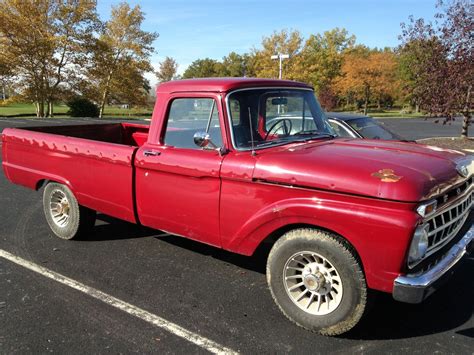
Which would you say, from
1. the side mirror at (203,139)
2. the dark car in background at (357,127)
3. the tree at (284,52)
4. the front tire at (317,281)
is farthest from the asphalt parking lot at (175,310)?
the tree at (284,52)

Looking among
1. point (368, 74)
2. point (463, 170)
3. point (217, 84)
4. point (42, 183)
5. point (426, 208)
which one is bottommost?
point (42, 183)

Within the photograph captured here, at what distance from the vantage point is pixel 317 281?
3.07 metres

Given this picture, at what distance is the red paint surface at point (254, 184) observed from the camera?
8.85ft

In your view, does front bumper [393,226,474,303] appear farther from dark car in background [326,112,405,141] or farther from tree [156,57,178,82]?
tree [156,57,178,82]

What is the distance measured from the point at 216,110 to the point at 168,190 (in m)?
0.87

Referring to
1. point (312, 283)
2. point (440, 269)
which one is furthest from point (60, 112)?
point (440, 269)

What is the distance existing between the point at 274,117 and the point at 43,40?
31989mm

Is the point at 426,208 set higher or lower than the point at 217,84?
lower

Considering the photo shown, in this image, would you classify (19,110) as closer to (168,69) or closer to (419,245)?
(168,69)

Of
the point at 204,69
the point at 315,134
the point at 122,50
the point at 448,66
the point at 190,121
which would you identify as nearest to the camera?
the point at 190,121

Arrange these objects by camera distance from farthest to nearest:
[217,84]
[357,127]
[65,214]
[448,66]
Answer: [448,66] → [357,127] → [65,214] → [217,84]

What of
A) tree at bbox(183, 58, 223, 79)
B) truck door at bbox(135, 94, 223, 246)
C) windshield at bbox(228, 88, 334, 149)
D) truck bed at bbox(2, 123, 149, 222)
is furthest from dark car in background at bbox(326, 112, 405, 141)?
tree at bbox(183, 58, 223, 79)

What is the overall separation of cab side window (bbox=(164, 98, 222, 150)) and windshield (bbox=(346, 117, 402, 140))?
4374 millimetres

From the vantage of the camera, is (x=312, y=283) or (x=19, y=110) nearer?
(x=312, y=283)
